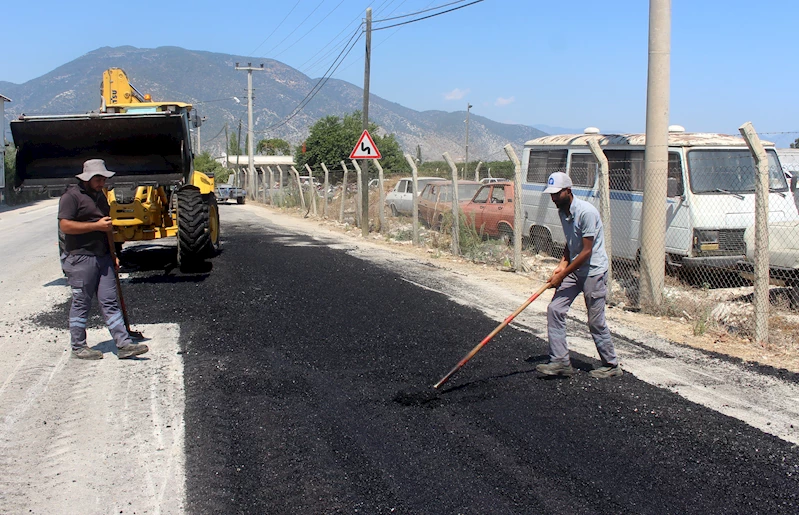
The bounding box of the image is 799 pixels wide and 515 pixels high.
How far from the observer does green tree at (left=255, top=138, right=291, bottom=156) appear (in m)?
114

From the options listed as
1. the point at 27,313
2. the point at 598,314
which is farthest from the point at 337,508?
the point at 27,313

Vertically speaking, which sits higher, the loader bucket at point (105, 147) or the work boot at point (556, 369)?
the loader bucket at point (105, 147)

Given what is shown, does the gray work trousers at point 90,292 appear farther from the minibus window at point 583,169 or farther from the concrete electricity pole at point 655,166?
the minibus window at point 583,169

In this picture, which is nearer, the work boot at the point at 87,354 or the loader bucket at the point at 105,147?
the work boot at the point at 87,354

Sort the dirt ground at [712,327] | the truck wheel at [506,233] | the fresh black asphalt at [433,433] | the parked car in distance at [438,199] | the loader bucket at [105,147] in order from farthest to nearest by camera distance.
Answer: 1. the parked car in distance at [438,199]
2. the truck wheel at [506,233]
3. the loader bucket at [105,147]
4. the dirt ground at [712,327]
5. the fresh black asphalt at [433,433]

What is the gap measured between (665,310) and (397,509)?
18.5ft

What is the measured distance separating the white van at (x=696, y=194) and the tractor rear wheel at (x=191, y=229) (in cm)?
588

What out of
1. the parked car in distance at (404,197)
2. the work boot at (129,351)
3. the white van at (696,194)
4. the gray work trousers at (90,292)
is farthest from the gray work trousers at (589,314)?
the parked car in distance at (404,197)

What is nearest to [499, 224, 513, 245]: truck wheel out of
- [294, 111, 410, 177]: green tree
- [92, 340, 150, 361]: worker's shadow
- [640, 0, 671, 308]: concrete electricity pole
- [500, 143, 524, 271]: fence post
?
[500, 143, 524, 271]: fence post

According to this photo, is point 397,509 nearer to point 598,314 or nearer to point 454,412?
point 454,412

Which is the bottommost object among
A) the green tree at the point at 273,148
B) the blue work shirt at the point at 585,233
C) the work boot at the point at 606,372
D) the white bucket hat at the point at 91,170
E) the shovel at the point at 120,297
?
the work boot at the point at 606,372

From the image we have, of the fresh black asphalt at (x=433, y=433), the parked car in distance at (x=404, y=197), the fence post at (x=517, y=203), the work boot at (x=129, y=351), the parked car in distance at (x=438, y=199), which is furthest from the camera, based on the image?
the parked car in distance at (x=404, y=197)

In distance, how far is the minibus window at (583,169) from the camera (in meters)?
11.4

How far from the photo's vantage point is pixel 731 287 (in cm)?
951
